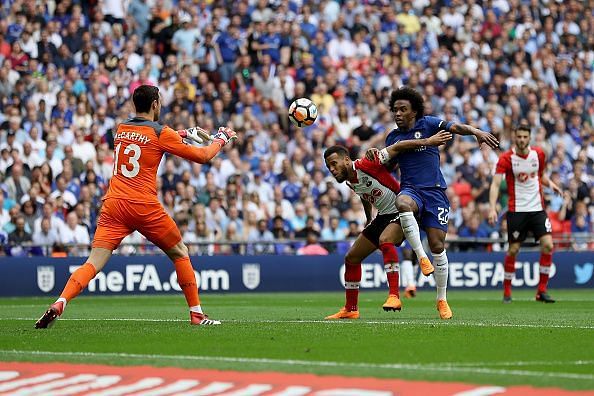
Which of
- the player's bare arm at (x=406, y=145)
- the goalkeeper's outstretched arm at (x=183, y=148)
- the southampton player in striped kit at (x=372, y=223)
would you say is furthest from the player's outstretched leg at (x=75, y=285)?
the player's bare arm at (x=406, y=145)

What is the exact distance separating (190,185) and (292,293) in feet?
10.0

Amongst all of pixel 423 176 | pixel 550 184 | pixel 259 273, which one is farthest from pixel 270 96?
pixel 423 176

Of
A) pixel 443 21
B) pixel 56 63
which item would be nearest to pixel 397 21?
pixel 443 21

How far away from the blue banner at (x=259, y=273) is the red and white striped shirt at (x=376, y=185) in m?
10.6

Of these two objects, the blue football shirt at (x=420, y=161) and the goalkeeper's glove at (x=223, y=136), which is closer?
the goalkeeper's glove at (x=223, y=136)

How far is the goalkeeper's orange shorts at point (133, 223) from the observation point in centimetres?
1302

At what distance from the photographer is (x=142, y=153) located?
12984mm

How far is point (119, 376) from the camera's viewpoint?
8.96 metres

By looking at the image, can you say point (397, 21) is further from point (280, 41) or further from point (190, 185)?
point (190, 185)

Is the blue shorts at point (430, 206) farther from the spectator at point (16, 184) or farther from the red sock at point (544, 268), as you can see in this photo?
the spectator at point (16, 184)

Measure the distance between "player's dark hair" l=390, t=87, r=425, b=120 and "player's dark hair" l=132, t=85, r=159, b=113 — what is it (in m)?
2.92

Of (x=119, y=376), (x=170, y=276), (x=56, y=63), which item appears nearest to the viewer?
(x=119, y=376)

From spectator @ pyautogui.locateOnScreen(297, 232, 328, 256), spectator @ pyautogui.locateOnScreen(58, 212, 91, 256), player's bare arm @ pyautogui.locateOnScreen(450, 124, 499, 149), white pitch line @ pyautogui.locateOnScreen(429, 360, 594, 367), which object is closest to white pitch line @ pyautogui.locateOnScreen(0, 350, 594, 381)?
white pitch line @ pyautogui.locateOnScreen(429, 360, 594, 367)

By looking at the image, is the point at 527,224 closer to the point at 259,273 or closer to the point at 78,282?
the point at 259,273
